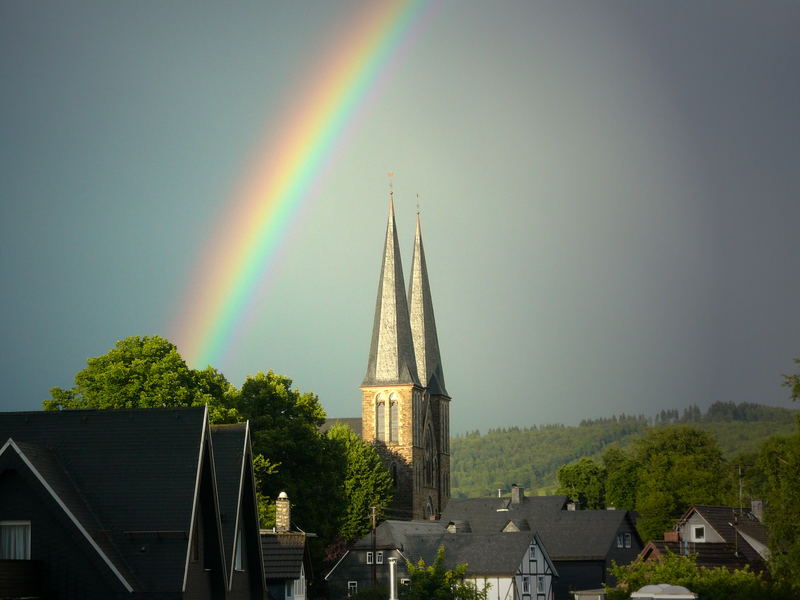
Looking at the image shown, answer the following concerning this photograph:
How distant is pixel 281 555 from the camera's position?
51562 millimetres

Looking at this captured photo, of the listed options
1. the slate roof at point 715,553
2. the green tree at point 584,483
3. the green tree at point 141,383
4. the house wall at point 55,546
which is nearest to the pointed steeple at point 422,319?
the green tree at point 584,483

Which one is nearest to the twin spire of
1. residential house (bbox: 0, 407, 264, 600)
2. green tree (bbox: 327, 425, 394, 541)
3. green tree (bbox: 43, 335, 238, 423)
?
green tree (bbox: 327, 425, 394, 541)

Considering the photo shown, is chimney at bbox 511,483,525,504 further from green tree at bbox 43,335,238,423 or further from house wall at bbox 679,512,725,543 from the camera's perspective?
green tree at bbox 43,335,238,423

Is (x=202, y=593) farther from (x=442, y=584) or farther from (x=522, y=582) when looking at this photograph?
(x=522, y=582)

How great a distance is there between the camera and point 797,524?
167 feet

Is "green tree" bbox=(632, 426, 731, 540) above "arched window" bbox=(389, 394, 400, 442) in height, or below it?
below

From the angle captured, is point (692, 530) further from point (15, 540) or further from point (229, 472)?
point (15, 540)

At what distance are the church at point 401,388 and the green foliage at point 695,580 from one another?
107 meters

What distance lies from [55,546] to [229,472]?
661cm

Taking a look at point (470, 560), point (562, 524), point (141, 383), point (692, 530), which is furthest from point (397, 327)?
point (141, 383)

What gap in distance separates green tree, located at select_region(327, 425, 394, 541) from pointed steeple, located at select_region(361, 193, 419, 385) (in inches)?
1116

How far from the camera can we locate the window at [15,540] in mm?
29953

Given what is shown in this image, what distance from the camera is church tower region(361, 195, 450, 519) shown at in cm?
16300

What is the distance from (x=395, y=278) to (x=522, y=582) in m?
76.6
